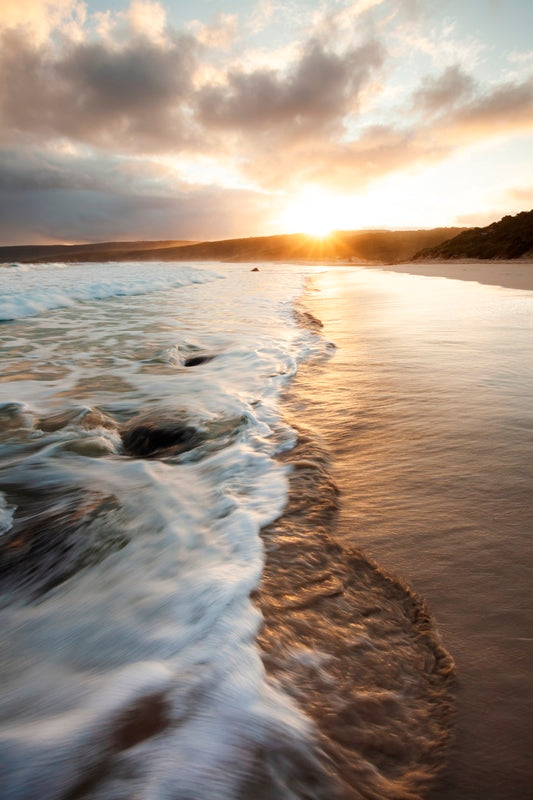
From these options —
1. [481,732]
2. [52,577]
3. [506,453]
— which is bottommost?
[52,577]

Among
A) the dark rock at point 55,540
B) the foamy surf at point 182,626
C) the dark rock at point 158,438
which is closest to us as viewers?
the foamy surf at point 182,626

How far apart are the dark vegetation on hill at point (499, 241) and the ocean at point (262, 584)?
26855 mm

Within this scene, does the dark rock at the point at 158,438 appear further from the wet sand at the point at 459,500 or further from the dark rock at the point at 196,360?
the dark rock at the point at 196,360

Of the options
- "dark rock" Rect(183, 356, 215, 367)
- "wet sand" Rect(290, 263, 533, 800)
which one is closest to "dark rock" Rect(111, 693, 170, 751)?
"wet sand" Rect(290, 263, 533, 800)

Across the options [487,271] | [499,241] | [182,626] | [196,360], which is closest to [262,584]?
[182,626]

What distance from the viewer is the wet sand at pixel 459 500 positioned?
3.48 feet

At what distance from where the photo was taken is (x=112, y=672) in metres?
1.33

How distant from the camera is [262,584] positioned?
157 centimetres

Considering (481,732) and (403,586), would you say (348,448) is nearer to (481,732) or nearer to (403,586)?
(403,586)

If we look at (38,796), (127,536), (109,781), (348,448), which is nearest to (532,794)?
(109,781)

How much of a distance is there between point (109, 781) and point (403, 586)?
955 mm

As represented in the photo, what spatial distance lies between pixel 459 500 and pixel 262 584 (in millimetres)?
931

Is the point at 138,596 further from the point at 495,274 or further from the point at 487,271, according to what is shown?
the point at 487,271

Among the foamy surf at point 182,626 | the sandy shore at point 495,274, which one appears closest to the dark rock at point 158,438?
the foamy surf at point 182,626
